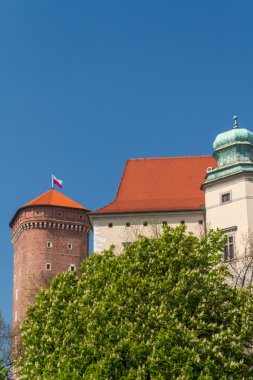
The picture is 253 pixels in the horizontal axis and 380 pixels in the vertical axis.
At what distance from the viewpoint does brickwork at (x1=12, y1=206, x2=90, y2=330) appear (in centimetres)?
6700

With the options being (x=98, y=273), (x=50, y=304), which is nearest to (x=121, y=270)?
(x=98, y=273)

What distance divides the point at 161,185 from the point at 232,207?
24.5ft

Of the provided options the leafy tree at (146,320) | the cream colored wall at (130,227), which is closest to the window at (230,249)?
the cream colored wall at (130,227)

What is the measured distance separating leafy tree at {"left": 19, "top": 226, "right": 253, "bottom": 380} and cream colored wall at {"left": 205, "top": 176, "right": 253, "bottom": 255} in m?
10.5

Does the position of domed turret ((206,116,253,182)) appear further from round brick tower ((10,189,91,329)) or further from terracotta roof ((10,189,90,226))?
terracotta roof ((10,189,90,226))

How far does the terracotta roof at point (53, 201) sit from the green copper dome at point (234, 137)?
32.7 m

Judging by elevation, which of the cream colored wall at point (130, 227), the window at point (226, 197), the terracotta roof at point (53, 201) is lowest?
the cream colored wall at point (130, 227)

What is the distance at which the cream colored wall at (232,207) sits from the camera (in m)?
36.9

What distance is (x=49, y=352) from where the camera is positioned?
24188 mm

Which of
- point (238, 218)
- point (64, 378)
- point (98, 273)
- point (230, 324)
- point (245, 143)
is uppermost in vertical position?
point (245, 143)

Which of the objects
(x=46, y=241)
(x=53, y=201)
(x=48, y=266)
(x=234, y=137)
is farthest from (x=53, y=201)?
(x=234, y=137)

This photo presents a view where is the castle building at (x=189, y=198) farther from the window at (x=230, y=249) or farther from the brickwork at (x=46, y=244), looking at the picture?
the brickwork at (x=46, y=244)

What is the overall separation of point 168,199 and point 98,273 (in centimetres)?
1788

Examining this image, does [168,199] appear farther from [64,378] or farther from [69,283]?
[64,378]
